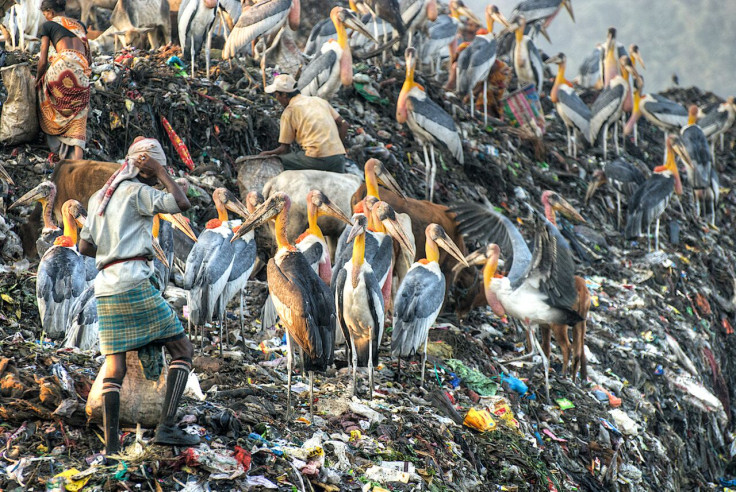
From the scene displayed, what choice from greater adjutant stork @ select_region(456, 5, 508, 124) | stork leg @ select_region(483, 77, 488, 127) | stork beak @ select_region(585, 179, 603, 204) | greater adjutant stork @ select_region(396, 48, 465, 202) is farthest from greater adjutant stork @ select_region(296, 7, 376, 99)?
stork beak @ select_region(585, 179, 603, 204)

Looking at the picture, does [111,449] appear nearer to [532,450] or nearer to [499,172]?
[532,450]

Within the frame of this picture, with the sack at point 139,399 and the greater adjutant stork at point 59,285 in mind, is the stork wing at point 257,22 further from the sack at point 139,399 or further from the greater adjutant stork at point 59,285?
the sack at point 139,399

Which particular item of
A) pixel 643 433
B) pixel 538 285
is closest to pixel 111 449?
pixel 538 285

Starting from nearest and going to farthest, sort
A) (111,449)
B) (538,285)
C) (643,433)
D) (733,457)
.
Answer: (111,449)
(538,285)
(643,433)
(733,457)

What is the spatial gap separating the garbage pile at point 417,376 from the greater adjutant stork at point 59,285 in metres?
0.17

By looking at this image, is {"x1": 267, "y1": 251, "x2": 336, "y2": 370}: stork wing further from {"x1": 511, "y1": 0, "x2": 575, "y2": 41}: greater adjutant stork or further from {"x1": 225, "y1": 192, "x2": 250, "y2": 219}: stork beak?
{"x1": 511, "y1": 0, "x2": 575, "y2": 41}: greater adjutant stork

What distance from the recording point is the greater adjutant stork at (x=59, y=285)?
6.44 m

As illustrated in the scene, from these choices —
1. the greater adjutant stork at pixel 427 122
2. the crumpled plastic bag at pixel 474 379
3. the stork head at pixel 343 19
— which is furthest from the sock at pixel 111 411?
the stork head at pixel 343 19

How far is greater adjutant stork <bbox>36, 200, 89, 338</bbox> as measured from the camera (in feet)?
21.1

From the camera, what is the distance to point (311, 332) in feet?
19.1

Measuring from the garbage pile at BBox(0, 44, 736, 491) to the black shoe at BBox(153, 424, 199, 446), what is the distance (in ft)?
0.16

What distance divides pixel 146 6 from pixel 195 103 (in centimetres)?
284

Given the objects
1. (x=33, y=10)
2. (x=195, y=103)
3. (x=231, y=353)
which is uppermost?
Answer: (x=33, y=10)

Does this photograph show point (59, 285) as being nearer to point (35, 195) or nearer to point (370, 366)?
point (35, 195)
